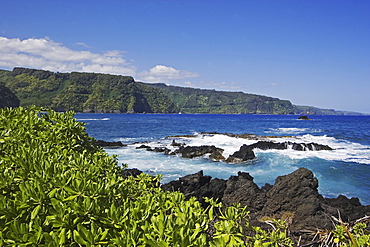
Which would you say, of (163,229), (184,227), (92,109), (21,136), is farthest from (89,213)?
(92,109)

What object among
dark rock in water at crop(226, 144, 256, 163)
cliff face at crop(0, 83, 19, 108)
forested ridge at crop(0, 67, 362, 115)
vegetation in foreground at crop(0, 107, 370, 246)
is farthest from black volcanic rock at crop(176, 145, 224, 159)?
forested ridge at crop(0, 67, 362, 115)

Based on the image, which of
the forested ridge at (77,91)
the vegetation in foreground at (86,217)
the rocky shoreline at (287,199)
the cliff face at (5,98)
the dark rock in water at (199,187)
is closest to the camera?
the vegetation in foreground at (86,217)

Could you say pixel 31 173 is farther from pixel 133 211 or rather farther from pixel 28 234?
pixel 133 211

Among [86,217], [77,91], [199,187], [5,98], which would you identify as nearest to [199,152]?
[199,187]

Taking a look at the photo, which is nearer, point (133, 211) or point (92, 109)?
point (133, 211)

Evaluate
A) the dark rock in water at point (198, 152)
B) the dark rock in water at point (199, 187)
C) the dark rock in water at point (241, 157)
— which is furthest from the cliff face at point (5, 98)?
the dark rock in water at point (199, 187)

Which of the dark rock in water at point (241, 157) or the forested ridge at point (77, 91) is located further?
the forested ridge at point (77, 91)

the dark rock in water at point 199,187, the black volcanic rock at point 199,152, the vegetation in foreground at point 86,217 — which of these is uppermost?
the vegetation in foreground at point 86,217

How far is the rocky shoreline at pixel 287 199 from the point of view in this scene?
27.2 ft

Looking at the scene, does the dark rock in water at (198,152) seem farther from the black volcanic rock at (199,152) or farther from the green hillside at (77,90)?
the green hillside at (77,90)

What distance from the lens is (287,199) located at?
9195 millimetres

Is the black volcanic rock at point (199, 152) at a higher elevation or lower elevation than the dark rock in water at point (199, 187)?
lower

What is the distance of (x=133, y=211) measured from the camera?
1.96 meters

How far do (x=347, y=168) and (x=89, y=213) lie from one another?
19.6m
